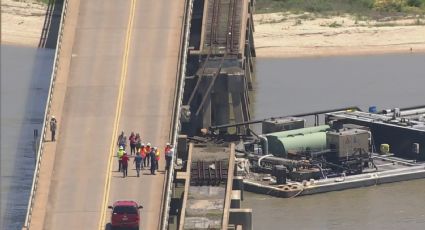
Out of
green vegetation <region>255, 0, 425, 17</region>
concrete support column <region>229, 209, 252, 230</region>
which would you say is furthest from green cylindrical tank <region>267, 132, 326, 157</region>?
green vegetation <region>255, 0, 425, 17</region>

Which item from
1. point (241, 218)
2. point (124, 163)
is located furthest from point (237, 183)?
point (241, 218)

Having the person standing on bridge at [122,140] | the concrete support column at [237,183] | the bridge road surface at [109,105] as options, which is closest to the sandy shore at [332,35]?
the bridge road surface at [109,105]

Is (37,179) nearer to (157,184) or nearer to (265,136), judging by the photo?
(157,184)

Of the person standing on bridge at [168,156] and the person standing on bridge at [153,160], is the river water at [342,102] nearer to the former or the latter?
the person standing on bridge at [168,156]

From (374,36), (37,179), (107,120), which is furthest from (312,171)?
(374,36)

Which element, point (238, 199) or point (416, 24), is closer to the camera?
point (238, 199)

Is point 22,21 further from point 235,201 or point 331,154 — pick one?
point 235,201
